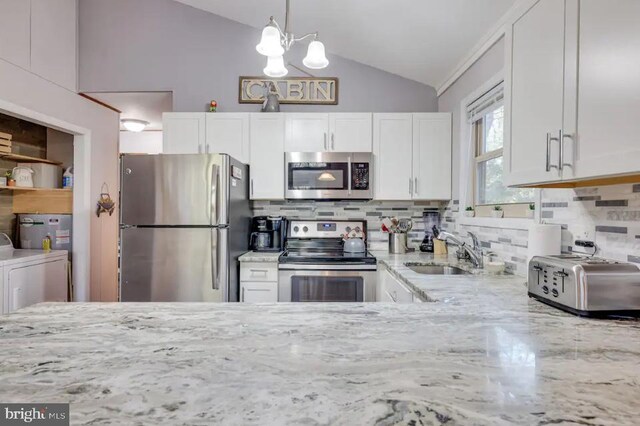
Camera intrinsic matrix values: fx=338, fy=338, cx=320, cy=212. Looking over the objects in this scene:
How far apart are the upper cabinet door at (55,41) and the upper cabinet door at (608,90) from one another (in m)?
3.74

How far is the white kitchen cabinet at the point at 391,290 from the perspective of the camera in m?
1.89

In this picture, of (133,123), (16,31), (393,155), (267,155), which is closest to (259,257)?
(267,155)

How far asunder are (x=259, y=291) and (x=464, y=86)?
7.55 ft

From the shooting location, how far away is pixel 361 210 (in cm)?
325

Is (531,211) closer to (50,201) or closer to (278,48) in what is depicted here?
(278,48)

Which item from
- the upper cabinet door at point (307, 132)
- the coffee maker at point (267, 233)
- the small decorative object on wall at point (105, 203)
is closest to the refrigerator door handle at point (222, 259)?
the coffee maker at point (267, 233)

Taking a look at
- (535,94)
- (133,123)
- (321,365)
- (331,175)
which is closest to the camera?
(321,365)

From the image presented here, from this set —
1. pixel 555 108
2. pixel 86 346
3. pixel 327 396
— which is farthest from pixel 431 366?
pixel 555 108

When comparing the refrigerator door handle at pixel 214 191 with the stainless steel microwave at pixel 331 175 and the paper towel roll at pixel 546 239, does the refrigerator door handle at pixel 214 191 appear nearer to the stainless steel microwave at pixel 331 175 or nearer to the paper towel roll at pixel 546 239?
the stainless steel microwave at pixel 331 175

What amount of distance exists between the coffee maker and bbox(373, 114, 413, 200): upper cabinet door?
0.92 metres

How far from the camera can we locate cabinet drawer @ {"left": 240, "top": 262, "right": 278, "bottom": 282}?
2.65 m

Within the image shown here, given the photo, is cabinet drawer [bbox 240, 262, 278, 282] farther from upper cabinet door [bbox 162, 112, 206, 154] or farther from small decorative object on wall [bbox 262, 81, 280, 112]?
small decorative object on wall [bbox 262, 81, 280, 112]

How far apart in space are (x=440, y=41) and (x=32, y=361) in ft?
9.12

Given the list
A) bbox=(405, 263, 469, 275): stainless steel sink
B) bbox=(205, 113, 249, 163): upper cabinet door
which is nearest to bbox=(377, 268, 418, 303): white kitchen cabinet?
bbox=(405, 263, 469, 275): stainless steel sink
